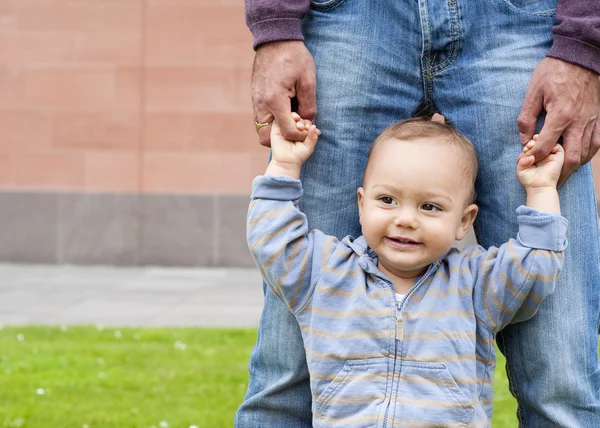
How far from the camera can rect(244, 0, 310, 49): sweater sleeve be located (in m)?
2.48

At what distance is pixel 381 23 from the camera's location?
252cm

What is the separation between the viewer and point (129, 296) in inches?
309

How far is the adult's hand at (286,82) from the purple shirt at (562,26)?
0.03m

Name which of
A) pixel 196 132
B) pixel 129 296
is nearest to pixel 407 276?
pixel 129 296

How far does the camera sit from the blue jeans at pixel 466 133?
2439mm

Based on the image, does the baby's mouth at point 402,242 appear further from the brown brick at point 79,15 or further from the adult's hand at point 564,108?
the brown brick at point 79,15

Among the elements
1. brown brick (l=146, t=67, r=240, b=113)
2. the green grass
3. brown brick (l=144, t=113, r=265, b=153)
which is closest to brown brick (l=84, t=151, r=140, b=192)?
brown brick (l=144, t=113, r=265, b=153)

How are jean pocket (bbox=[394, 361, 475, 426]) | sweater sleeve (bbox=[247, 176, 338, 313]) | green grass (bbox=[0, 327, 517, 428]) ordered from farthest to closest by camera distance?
green grass (bbox=[0, 327, 517, 428]) → sweater sleeve (bbox=[247, 176, 338, 313]) → jean pocket (bbox=[394, 361, 475, 426])

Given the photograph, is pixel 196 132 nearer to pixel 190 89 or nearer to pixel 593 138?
pixel 190 89

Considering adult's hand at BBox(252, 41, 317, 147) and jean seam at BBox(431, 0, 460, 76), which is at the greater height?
jean seam at BBox(431, 0, 460, 76)

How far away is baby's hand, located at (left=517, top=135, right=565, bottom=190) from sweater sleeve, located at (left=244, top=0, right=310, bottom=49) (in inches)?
23.7

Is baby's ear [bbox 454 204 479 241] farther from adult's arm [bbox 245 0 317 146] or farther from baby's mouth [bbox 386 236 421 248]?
adult's arm [bbox 245 0 317 146]

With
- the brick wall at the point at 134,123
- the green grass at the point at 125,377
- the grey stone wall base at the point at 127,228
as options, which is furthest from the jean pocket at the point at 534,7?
the grey stone wall base at the point at 127,228

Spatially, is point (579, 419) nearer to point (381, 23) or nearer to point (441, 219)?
point (441, 219)
